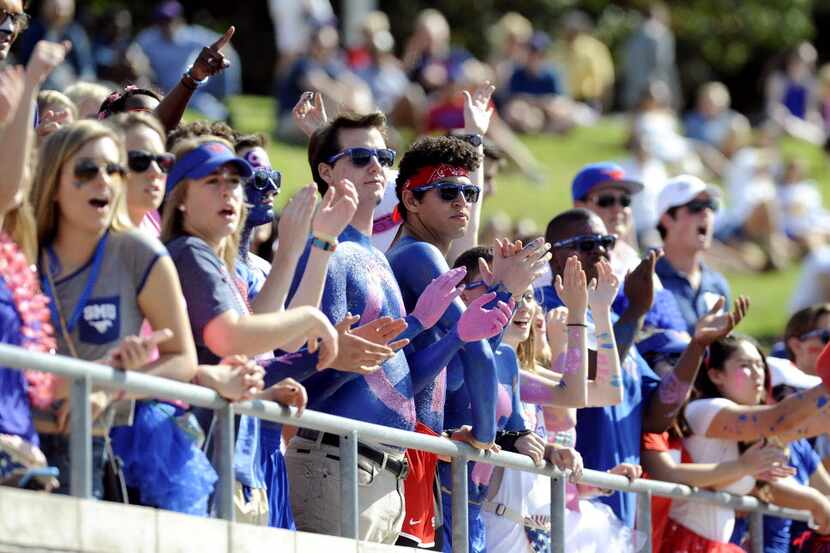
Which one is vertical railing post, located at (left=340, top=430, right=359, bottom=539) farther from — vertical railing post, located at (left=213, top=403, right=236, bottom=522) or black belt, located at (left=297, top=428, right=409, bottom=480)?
vertical railing post, located at (left=213, top=403, right=236, bottom=522)

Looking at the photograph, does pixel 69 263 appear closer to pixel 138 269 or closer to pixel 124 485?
pixel 138 269

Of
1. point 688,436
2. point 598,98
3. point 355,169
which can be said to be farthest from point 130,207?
point 598,98

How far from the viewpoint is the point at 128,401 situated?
20.4 feet

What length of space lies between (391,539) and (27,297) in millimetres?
2162

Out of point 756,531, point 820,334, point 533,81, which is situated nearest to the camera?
point 756,531

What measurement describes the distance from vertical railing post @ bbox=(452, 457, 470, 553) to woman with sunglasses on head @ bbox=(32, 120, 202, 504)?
1734 millimetres

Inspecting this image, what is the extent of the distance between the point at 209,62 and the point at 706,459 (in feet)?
10.5

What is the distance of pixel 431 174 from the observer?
325 inches

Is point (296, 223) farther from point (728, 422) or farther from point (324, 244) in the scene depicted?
point (728, 422)

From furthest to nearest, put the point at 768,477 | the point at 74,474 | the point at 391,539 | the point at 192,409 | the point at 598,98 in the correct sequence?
the point at 598,98 → the point at 768,477 → the point at 391,539 → the point at 192,409 → the point at 74,474

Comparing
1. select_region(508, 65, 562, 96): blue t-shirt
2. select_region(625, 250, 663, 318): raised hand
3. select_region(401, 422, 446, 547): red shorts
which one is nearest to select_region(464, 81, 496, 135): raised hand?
select_region(625, 250, 663, 318): raised hand

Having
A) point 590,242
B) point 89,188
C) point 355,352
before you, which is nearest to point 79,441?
point 89,188

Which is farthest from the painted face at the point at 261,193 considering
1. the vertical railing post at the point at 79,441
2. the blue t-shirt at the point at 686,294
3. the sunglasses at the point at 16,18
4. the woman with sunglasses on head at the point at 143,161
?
the blue t-shirt at the point at 686,294

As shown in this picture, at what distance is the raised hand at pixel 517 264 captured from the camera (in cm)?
782
